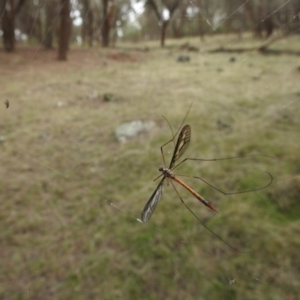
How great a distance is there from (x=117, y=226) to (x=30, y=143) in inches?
50.2

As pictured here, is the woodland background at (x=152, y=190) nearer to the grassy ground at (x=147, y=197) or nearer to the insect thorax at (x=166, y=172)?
the grassy ground at (x=147, y=197)

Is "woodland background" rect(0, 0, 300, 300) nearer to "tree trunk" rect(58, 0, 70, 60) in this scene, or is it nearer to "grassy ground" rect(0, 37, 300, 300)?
"grassy ground" rect(0, 37, 300, 300)

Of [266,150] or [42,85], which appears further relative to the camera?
[42,85]

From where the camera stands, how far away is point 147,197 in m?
1.71

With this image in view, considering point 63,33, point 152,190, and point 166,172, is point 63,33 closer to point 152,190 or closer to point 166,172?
point 152,190

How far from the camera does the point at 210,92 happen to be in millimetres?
2559

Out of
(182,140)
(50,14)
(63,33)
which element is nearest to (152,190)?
(182,140)

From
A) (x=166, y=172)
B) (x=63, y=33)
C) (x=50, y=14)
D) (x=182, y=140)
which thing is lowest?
(x=166, y=172)

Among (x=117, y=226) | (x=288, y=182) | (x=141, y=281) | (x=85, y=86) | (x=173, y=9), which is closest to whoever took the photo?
(x=141, y=281)

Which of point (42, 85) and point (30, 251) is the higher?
point (42, 85)

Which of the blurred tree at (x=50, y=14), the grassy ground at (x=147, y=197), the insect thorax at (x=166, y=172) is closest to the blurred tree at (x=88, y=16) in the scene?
the blurred tree at (x=50, y=14)

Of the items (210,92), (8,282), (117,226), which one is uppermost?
(210,92)

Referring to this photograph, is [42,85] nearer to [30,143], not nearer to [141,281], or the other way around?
[30,143]

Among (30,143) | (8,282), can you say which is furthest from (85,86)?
(8,282)
